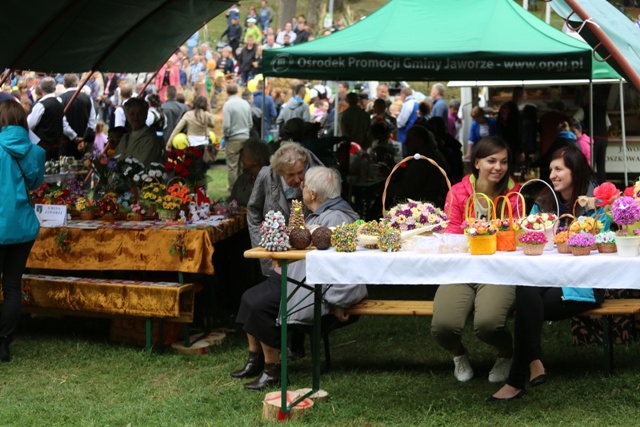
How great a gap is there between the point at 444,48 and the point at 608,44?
3625 millimetres

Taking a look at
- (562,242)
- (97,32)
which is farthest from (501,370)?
(97,32)

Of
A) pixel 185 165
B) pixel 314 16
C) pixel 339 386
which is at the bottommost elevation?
pixel 339 386

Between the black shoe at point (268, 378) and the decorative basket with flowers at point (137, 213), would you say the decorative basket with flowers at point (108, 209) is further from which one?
the black shoe at point (268, 378)

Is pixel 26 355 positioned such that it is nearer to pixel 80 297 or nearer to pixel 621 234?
pixel 80 297

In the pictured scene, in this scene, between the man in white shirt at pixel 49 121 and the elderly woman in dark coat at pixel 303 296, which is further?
the man in white shirt at pixel 49 121

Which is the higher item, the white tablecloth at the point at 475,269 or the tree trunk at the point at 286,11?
the tree trunk at the point at 286,11

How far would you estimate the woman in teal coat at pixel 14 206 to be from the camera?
20.4 ft

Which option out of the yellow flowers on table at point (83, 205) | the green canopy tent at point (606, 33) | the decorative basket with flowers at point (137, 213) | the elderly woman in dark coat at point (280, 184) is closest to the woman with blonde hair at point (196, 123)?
the yellow flowers on table at point (83, 205)

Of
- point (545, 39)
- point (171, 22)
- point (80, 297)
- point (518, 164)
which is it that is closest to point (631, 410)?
point (80, 297)

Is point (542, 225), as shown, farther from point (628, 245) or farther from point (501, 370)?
point (501, 370)

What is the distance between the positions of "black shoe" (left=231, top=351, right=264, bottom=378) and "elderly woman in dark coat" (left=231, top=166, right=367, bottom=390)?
0.32ft

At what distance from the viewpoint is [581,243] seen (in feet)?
14.6

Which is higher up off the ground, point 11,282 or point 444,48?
point 444,48

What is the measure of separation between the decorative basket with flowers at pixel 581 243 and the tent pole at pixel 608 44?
0.98 m
